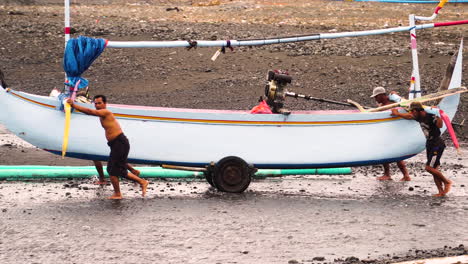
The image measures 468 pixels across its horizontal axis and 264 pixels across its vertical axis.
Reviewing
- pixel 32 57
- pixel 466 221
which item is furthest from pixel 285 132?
pixel 32 57

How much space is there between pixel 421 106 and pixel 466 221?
1957mm

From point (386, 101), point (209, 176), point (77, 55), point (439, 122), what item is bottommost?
point (209, 176)

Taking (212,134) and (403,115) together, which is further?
(403,115)

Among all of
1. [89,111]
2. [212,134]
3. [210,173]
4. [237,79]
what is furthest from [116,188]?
[237,79]

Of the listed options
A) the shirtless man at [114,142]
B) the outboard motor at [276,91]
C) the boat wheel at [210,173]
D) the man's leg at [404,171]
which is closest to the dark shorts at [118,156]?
the shirtless man at [114,142]

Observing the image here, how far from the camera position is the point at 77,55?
1101cm

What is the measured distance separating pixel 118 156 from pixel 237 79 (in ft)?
29.5

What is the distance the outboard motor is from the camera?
38.0 feet

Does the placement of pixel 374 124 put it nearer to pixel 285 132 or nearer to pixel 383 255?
pixel 285 132

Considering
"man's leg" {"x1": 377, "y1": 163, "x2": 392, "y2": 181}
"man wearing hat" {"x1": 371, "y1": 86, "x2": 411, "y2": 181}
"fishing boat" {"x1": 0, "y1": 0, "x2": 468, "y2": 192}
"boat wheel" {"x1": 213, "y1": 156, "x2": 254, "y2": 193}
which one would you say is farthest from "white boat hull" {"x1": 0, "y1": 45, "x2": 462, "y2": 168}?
"man's leg" {"x1": 377, "y1": 163, "x2": 392, "y2": 181}

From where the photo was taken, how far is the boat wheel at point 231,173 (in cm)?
1134

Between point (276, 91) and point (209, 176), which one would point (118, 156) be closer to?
point (209, 176)

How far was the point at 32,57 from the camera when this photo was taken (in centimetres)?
2075

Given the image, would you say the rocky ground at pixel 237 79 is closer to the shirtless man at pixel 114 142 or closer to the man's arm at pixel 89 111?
the shirtless man at pixel 114 142
